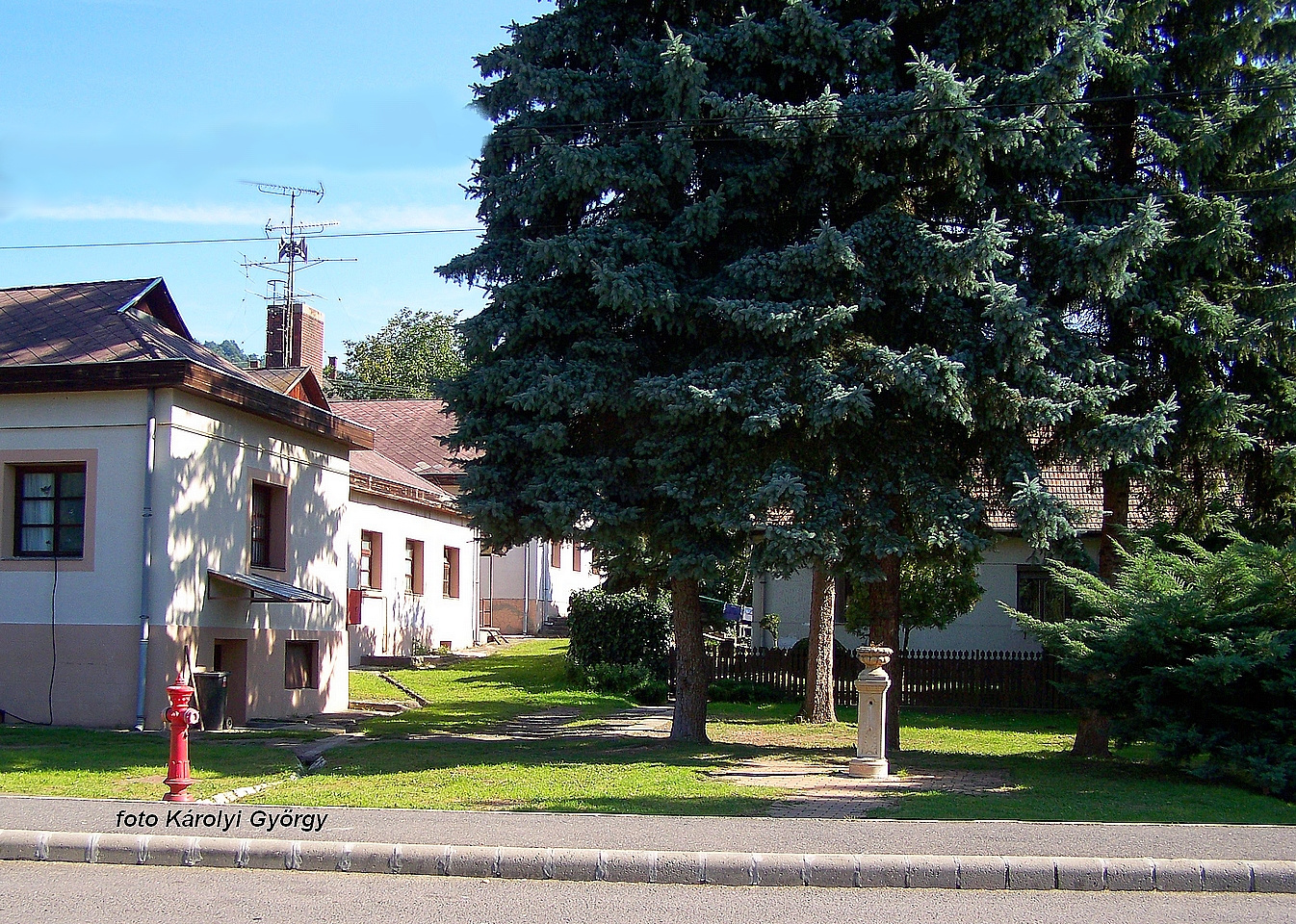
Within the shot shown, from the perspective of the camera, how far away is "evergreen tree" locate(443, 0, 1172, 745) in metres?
13.9

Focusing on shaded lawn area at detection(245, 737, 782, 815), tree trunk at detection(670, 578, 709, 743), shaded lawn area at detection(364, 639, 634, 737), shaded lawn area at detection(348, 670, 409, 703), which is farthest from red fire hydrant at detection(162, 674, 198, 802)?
shaded lawn area at detection(348, 670, 409, 703)

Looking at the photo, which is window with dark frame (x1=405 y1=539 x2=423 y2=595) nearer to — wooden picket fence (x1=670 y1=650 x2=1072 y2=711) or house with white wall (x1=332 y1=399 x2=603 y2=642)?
house with white wall (x1=332 y1=399 x2=603 y2=642)

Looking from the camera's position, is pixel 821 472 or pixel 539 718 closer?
pixel 821 472

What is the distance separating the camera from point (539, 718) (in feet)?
63.5

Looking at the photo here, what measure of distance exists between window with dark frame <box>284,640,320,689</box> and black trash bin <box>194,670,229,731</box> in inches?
118

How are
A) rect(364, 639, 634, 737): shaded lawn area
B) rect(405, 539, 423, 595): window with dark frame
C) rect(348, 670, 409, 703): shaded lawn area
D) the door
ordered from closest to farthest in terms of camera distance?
the door
rect(364, 639, 634, 737): shaded lawn area
rect(348, 670, 409, 703): shaded lawn area
rect(405, 539, 423, 595): window with dark frame

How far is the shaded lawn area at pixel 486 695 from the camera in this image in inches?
734

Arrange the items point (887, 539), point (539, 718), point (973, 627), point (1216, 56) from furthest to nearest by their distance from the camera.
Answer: point (973, 627), point (539, 718), point (1216, 56), point (887, 539)

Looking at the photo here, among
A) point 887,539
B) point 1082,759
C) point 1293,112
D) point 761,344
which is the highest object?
point 1293,112

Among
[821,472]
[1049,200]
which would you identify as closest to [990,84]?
[1049,200]

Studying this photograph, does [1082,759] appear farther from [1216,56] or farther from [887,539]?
[1216,56]

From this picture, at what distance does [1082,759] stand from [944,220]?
713 cm

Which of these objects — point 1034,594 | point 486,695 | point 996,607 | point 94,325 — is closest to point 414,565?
point 486,695

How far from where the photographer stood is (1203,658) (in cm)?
1237
